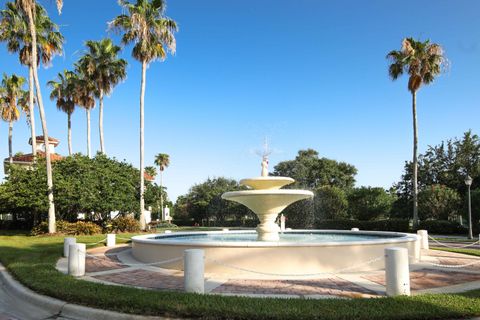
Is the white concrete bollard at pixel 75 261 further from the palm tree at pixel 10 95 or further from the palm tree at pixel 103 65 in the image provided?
the palm tree at pixel 10 95

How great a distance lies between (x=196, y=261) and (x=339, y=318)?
9.80ft

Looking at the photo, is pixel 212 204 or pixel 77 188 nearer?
pixel 77 188

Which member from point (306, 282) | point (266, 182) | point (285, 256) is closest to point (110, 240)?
point (266, 182)

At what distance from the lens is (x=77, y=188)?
1179 inches

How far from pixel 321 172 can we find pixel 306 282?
56.3m

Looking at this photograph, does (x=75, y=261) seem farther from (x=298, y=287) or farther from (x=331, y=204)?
(x=331, y=204)

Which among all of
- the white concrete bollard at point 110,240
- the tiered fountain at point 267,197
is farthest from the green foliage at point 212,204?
the tiered fountain at point 267,197

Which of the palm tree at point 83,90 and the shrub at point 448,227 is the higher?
the palm tree at point 83,90

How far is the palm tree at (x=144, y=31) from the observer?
31453 mm

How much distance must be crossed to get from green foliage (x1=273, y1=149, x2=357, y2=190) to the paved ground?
52837 millimetres

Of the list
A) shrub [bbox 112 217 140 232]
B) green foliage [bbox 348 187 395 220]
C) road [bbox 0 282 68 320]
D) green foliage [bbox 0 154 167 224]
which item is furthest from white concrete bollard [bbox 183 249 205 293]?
green foliage [bbox 348 187 395 220]

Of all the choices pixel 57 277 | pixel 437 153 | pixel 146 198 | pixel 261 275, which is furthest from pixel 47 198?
pixel 437 153

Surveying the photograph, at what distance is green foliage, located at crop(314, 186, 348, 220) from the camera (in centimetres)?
4462

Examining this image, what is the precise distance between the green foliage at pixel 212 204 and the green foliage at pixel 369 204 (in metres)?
16.2
